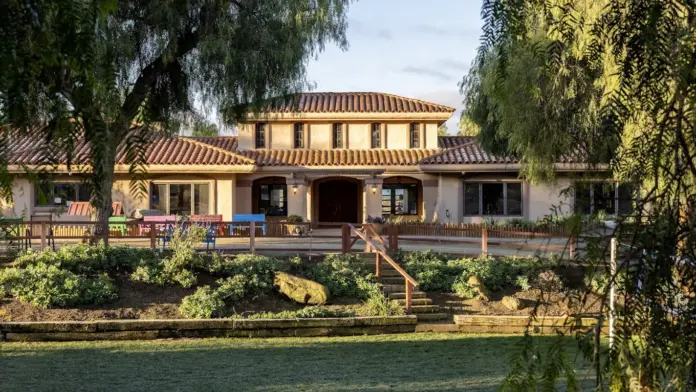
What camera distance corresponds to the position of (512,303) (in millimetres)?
15000

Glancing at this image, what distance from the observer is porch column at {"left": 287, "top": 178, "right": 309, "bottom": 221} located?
30.7 m

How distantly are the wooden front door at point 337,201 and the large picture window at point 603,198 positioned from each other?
101 feet

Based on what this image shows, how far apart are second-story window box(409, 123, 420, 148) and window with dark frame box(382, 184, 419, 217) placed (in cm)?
175

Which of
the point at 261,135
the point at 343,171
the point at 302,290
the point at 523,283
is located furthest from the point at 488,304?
the point at 261,135

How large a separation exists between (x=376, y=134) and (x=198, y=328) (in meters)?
20.4

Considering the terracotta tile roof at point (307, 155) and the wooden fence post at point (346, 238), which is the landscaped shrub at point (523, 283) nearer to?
the wooden fence post at point (346, 238)

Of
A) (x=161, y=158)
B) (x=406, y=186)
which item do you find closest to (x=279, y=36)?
(x=161, y=158)

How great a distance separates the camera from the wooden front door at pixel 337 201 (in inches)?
1335

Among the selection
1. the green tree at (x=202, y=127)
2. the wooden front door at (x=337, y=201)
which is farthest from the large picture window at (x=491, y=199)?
the green tree at (x=202, y=127)

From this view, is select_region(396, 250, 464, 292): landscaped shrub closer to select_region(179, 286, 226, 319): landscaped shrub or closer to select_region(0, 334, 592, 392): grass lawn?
select_region(0, 334, 592, 392): grass lawn

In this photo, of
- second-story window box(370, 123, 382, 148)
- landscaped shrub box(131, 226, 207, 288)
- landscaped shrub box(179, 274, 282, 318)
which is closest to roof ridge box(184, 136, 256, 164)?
second-story window box(370, 123, 382, 148)

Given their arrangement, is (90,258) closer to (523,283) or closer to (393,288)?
(393,288)

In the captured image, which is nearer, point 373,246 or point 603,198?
point 603,198

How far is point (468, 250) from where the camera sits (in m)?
20.9
